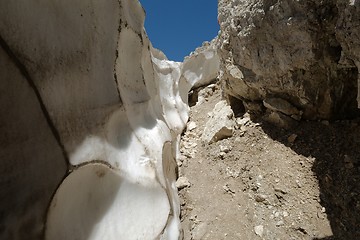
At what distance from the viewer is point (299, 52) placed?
198 cm

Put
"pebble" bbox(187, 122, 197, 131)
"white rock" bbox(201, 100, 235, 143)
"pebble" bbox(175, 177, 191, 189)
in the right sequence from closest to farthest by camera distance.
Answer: "pebble" bbox(175, 177, 191, 189)
"white rock" bbox(201, 100, 235, 143)
"pebble" bbox(187, 122, 197, 131)

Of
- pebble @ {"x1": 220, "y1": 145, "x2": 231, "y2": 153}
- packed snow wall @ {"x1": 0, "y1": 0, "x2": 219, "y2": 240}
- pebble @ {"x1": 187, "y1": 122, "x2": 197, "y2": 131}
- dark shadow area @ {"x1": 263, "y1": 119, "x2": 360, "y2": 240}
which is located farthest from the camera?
pebble @ {"x1": 187, "y1": 122, "x2": 197, "y2": 131}

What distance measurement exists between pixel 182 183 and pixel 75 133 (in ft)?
3.74

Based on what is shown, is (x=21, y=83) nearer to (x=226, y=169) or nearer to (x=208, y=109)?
(x=226, y=169)

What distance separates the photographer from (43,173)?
42.9 inches

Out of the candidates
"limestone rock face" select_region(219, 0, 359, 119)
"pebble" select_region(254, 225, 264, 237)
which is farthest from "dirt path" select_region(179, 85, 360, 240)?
"limestone rock face" select_region(219, 0, 359, 119)

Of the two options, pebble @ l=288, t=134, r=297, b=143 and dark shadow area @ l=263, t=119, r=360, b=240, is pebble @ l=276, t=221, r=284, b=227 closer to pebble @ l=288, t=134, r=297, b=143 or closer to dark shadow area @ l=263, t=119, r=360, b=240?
dark shadow area @ l=263, t=119, r=360, b=240

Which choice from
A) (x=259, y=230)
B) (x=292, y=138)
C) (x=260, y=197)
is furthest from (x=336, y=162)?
(x=259, y=230)

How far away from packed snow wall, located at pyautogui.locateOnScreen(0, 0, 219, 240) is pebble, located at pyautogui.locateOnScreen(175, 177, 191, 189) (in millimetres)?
251

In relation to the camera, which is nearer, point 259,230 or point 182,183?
point 259,230

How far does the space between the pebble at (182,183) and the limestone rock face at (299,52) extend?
1026 millimetres

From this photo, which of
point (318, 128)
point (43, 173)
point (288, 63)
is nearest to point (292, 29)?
point (288, 63)

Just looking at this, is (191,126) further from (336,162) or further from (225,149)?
(336,162)

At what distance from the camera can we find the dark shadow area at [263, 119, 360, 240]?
1576 millimetres
